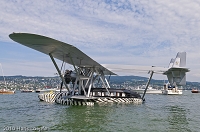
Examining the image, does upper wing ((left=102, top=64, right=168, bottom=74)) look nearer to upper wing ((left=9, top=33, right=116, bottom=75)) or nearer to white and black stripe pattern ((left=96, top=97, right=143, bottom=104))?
white and black stripe pattern ((left=96, top=97, right=143, bottom=104))

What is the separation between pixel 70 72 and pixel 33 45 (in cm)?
1188

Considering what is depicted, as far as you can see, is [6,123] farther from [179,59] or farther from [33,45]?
[179,59]

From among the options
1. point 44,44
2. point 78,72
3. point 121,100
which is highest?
point 44,44

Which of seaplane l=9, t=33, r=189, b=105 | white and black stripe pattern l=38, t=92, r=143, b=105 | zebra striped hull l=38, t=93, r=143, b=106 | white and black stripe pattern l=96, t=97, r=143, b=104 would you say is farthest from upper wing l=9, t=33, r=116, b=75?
white and black stripe pattern l=96, t=97, r=143, b=104

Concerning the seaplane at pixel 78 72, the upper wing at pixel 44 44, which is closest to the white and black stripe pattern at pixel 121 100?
the seaplane at pixel 78 72

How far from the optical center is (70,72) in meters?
34.0

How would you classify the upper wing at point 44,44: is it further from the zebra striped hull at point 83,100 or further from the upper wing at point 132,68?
the upper wing at point 132,68

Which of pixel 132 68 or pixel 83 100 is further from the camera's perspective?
pixel 132 68

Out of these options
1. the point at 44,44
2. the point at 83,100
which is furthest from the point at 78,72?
the point at 44,44

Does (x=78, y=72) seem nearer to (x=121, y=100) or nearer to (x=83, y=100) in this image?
(x=83, y=100)

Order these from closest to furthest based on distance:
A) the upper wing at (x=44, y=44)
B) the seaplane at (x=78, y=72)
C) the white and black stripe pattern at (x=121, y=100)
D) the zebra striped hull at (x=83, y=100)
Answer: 1. the upper wing at (x=44, y=44)
2. the seaplane at (x=78, y=72)
3. the zebra striped hull at (x=83, y=100)
4. the white and black stripe pattern at (x=121, y=100)

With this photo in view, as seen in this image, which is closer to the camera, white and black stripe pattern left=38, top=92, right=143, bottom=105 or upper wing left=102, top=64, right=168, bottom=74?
white and black stripe pattern left=38, top=92, right=143, bottom=105

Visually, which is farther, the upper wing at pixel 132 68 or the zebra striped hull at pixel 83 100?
the upper wing at pixel 132 68

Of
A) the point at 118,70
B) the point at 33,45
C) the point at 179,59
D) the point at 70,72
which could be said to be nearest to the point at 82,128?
the point at 33,45
